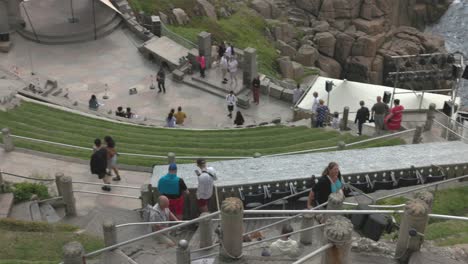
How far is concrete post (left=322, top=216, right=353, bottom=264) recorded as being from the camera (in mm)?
9203

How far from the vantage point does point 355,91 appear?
2795 cm

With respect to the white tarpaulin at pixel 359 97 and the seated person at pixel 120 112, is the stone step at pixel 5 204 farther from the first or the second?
the white tarpaulin at pixel 359 97

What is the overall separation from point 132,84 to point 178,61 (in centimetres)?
290

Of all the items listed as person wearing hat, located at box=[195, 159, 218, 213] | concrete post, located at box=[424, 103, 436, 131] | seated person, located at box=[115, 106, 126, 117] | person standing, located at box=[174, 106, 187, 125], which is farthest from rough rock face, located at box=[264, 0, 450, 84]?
person wearing hat, located at box=[195, 159, 218, 213]

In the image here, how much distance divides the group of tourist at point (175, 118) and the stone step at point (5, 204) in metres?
11.4

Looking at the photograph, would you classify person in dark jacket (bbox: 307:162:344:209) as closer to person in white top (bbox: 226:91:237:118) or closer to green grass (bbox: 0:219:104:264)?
green grass (bbox: 0:219:104:264)

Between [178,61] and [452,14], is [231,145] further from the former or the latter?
[452,14]

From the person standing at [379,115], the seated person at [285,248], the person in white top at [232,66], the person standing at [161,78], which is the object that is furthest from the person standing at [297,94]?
the seated person at [285,248]

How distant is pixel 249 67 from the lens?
30.4 metres

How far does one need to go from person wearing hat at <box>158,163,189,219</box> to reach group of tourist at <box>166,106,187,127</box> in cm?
1253

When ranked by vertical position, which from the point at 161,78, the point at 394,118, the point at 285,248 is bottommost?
the point at 285,248

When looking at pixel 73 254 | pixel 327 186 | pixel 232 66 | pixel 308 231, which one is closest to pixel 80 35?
pixel 232 66

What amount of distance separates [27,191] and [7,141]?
4031 mm

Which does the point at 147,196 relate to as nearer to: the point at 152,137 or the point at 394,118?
the point at 152,137
